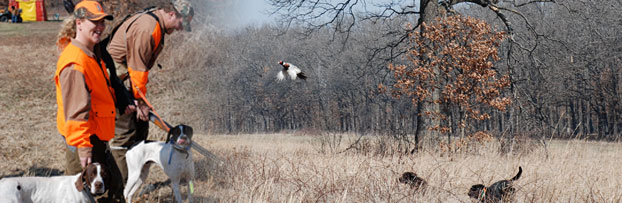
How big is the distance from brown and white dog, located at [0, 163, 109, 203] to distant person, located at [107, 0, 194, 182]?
1104 mm

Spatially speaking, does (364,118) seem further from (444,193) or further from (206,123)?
(444,193)

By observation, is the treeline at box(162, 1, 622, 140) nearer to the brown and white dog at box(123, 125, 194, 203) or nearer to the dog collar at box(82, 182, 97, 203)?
the brown and white dog at box(123, 125, 194, 203)

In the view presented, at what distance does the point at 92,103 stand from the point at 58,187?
1.90 feet

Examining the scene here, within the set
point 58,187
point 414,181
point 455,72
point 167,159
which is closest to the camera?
point 58,187

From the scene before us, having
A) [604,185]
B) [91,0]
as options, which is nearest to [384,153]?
[604,185]

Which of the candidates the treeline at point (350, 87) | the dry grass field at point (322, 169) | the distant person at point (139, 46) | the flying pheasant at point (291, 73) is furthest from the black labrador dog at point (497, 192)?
the treeline at point (350, 87)

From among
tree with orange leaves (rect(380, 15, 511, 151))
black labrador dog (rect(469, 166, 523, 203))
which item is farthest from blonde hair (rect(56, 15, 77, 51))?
tree with orange leaves (rect(380, 15, 511, 151))

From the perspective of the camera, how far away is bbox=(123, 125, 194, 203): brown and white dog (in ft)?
15.3

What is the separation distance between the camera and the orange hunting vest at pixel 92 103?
121 inches

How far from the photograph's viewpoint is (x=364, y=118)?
50156mm

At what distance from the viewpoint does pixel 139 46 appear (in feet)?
14.2

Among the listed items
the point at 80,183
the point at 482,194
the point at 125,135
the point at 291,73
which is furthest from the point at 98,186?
the point at 291,73

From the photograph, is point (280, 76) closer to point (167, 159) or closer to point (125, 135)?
point (167, 159)

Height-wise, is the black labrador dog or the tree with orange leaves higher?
the tree with orange leaves
